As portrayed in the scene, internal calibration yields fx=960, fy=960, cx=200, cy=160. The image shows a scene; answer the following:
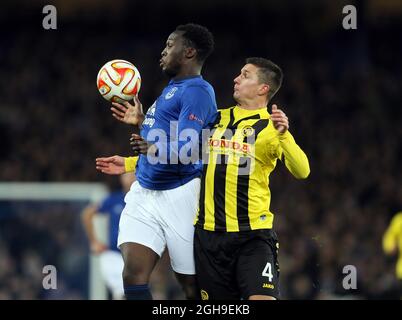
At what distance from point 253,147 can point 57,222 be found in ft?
20.5

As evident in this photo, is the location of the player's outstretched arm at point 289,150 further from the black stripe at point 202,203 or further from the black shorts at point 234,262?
the black stripe at point 202,203

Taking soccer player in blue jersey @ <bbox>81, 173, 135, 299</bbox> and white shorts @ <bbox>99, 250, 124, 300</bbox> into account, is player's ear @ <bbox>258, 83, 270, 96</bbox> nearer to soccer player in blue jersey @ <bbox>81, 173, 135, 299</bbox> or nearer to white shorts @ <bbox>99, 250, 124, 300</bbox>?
soccer player in blue jersey @ <bbox>81, 173, 135, 299</bbox>

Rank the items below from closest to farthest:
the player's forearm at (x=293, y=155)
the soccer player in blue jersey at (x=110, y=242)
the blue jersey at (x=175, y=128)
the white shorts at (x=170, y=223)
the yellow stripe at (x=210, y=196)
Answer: the player's forearm at (x=293, y=155) → the blue jersey at (x=175, y=128) → the yellow stripe at (x=210, y=196) → the white shorts at (x=170, y=223) → the soccer player in blue jersey at (x=110, y=242)

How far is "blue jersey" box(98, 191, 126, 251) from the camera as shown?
10.1m

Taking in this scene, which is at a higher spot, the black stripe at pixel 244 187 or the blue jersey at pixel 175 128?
the blue jersey at pixel 175 128

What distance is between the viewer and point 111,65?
20.5ft

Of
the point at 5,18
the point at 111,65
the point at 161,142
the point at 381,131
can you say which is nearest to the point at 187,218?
the point at 161,142

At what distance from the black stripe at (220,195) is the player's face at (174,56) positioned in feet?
2.24

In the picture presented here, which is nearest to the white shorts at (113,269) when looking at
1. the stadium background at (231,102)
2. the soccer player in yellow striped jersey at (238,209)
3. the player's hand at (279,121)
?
the stadium background at (231,102)

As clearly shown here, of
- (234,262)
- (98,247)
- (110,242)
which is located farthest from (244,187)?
(110,242)

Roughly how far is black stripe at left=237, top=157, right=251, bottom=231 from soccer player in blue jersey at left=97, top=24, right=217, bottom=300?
1.10 ft

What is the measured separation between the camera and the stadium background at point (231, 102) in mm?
11711
